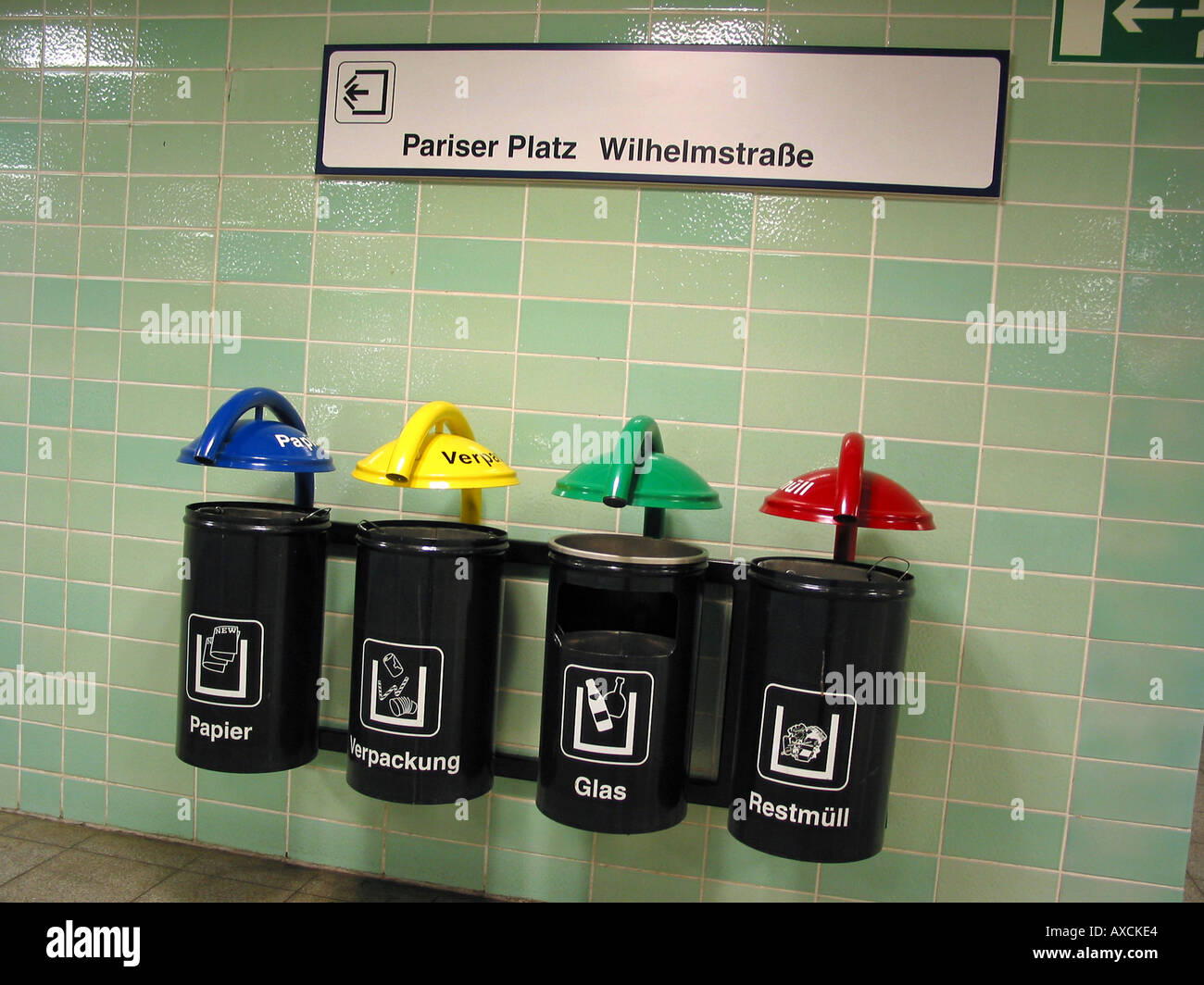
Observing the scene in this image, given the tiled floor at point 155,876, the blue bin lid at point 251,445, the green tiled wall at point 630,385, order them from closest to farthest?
the blue bin lid at point 251,445
the green tiled wall at point 630,385
the tiled floor at point 155,876

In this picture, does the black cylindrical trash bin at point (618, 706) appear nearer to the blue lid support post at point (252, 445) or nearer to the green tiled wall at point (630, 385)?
the green tiled wall at point (630, 385)

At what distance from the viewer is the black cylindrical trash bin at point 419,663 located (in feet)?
6.75

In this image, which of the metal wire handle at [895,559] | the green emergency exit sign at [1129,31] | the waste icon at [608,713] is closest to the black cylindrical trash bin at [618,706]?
the waste icon at [608,713]

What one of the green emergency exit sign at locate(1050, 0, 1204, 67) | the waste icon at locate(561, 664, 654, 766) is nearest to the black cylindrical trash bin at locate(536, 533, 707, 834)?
the waste icon at locate(561, 664, 654, 766)

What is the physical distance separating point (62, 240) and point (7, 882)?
179cm

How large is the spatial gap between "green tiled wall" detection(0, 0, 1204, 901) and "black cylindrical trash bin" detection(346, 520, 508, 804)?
0.39m

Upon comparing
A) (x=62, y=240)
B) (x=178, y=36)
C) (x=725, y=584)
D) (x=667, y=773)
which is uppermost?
(x=178, y=36)

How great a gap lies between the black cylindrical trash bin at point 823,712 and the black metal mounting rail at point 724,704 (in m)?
0.21

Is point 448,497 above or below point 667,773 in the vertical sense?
above

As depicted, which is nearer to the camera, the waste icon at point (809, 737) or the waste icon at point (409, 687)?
the waste icon at point (809, 737)

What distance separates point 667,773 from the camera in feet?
6.56
